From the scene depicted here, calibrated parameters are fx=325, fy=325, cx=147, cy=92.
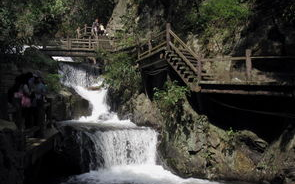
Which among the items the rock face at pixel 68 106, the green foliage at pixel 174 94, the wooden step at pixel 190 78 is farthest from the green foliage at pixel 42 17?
the wooden step at pixel 190 78

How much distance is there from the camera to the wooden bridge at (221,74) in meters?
11.9

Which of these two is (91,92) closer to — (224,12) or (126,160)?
(126,160)

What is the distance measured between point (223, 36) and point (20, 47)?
9.98 m

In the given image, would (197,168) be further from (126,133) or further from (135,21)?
(135,21)

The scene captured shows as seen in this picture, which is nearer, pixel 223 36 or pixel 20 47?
pixel 20 47

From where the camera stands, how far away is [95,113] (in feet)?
69.8

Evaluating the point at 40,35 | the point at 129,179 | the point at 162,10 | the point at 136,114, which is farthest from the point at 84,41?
the point at 129,179

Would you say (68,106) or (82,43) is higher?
(82,43)

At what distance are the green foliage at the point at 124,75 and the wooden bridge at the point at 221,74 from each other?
1863 mm

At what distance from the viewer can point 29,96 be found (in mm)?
10023

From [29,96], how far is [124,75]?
10.5 meters

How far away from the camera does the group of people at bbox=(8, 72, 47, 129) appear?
32.2 ft

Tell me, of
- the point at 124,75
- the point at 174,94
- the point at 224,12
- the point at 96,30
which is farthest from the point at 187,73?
the point at 96,30

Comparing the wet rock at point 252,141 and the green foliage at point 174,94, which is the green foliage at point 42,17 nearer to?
the green foliage at point 174,94
